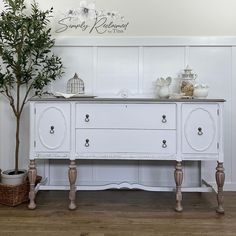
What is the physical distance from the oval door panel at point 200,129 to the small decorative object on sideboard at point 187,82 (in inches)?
11.0

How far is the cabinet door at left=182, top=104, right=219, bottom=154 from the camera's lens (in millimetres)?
2168

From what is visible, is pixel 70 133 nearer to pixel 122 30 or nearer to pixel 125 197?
pixel 125 197

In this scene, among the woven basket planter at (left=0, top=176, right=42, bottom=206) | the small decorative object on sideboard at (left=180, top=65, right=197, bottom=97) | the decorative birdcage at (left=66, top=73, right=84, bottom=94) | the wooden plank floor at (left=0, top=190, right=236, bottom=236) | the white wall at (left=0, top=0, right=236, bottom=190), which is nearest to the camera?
the wooden plank floor at (left=0, top=190, right=236, bottom=236)

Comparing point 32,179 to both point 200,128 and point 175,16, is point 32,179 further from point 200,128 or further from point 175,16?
point 175,16

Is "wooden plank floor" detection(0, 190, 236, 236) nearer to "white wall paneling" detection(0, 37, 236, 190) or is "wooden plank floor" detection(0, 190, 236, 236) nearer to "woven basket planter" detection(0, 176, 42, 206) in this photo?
"woven basket planter" detection(0, 176, 42, 206)

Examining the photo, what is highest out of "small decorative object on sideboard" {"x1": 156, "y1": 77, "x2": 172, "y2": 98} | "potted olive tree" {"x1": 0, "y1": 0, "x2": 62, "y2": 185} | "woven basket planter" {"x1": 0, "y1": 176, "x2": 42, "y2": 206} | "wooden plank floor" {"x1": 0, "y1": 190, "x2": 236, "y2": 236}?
"potted olive tree" {"x1": 0, "y1": 0, "x2": 62, "y2": 185}

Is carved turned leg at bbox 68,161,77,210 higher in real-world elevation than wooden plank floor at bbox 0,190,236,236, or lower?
higher

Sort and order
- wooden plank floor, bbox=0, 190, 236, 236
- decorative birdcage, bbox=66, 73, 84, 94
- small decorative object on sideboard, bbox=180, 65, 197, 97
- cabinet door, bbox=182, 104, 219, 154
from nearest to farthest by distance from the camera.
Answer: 1. wooden plank floor, bbox=0, 190, 236, 236
2. cabinet door, bbox=182, 104, 219, 154
3. small decorative object on sideboard, bbox=180, 65, 197, 97
4. decorative birdcage, bbox=66, 73, 84, 94

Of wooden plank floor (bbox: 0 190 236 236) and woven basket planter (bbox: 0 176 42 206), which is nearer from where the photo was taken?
wooden plank floor (bbox: 0 190 236 236)

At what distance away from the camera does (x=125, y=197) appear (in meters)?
2.55

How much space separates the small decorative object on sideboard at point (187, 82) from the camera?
241 centimetres

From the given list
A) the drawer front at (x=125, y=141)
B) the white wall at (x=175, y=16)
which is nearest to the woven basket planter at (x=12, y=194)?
the drawer front at (x=125, y=141)

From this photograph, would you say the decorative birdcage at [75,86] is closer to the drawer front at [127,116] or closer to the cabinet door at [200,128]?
the drawer front at [127,116]

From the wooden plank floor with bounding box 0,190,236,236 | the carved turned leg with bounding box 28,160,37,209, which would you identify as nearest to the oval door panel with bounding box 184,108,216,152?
the wooden plank floor with bounding box 0,190,236,236
